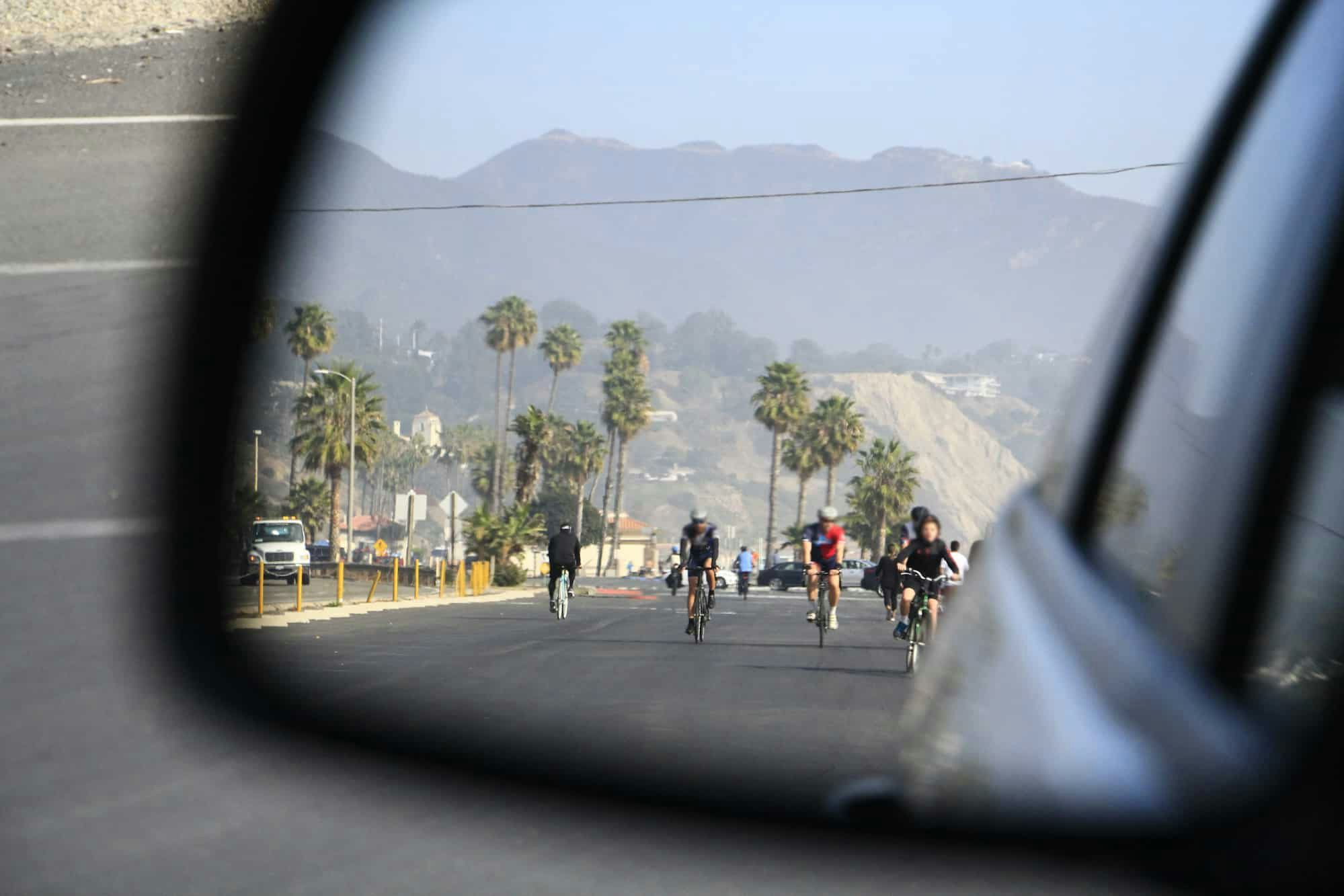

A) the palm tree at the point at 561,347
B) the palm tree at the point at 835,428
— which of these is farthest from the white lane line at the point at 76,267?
the palm tree at the point at 561,347

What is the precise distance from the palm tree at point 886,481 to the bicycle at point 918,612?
88199 mm

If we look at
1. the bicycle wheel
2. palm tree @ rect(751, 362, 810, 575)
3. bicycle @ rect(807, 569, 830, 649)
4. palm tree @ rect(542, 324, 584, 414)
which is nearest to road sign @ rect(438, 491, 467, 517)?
bicycle @ rect(807, 569, 830, 649)

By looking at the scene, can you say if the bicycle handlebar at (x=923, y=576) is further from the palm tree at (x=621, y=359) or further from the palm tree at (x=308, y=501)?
the palm tree at (x=621, y=359)

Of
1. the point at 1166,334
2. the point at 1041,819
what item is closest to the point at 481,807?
the point at 1166,334

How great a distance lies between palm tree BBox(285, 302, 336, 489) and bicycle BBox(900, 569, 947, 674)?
7660cm

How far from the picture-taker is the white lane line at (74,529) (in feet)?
55.6

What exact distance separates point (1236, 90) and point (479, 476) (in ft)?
524

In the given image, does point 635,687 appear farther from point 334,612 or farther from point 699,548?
point 334,612

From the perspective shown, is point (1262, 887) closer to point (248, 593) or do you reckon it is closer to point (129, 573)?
point (129, 573)

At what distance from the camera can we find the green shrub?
191 ft

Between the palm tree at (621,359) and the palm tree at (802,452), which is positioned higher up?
the palm tree at (621,359)

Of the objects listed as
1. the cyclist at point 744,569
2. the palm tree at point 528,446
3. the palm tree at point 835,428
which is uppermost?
the palm tree at point 835,428

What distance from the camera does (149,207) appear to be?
1613 inches

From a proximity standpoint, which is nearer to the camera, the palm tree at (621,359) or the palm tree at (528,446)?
the palm tree at (528,446)
